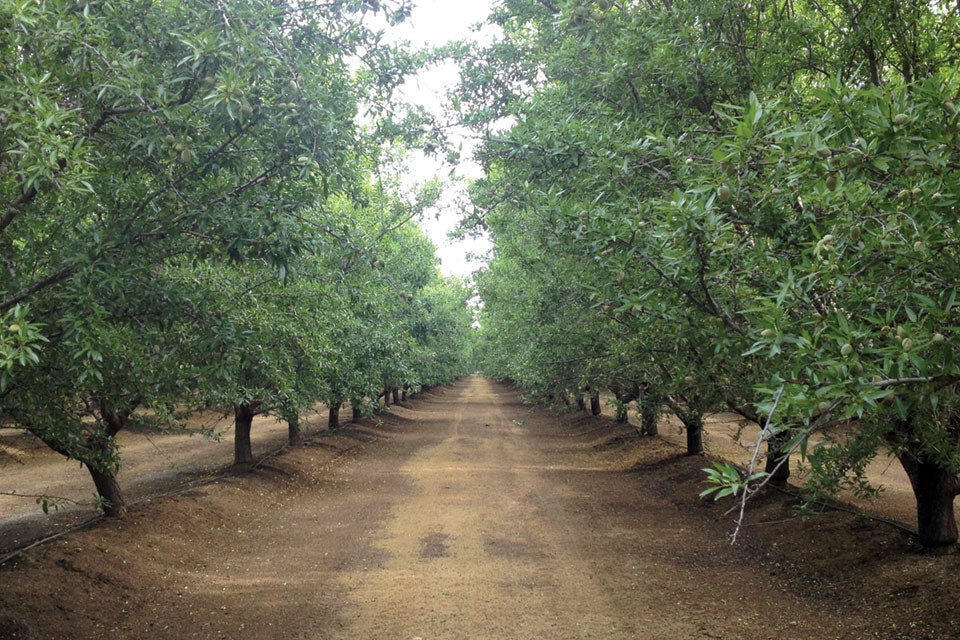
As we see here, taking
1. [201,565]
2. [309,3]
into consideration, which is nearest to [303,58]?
[309,3]

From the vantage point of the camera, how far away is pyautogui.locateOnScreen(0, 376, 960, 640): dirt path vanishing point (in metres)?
7.56

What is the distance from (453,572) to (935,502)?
6002mm

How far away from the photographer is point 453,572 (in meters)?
9.62

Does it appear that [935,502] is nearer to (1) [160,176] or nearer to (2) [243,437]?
(1) [160,176]

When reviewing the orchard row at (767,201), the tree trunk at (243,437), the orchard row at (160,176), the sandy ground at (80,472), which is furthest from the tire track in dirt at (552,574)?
the tree trunk at (243,437)

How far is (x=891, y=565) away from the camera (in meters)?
8.41

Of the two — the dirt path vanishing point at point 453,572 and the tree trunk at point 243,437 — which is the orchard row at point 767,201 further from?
the tree trunk at point 243,437

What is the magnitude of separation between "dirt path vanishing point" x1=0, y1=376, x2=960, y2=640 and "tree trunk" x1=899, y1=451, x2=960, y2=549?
403 mm

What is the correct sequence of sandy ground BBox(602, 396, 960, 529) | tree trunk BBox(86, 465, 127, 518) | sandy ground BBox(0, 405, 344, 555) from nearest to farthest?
tree trunk BBox(86, 465, 127, 518), sandy ground BBox(602, 396, 960, 529), sandy ground BBox(0, 405, 344, 555)

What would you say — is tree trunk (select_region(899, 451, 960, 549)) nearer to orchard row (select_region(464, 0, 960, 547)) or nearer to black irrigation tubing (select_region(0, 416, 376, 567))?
orchard row (select_region(464, 0, 960, 547))

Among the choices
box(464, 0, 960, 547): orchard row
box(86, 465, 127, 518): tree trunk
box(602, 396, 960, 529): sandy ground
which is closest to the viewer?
box(464, 0, 960, 547): orchard row

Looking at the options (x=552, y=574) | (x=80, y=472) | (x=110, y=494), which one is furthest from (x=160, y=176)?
(x=80, y=472)

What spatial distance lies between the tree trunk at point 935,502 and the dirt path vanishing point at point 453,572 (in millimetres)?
403

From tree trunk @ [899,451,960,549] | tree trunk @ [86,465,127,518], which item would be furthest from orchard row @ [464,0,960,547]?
tree trunk @ [86,465,127,518]
